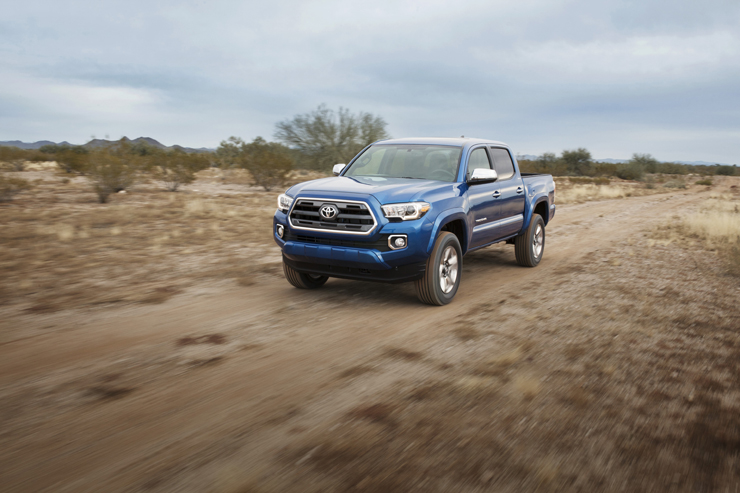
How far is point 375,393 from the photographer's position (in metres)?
3.84

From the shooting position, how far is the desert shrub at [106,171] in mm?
17984

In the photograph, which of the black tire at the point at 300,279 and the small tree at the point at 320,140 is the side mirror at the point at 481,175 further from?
the small tree at the point at 320,140

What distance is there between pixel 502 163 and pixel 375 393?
17.1 feet

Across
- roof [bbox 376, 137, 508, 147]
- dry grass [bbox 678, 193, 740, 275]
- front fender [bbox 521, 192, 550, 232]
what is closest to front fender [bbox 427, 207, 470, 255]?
roof [bbox 376, 137, 508, 147]

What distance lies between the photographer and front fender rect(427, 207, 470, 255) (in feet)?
19.2

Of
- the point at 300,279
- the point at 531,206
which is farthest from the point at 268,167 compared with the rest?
the point at 300,279

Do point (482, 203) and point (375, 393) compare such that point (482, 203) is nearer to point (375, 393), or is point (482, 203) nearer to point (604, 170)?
point (375, 393)

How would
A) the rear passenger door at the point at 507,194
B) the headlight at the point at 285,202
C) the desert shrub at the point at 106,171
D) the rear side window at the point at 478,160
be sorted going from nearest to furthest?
the headlight at the point at 285,202
the rear side window at the point at 478,160
the rear passenger door at the point at 507,194
the desert shrub at the point at 106,171

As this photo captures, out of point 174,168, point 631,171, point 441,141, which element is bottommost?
point 174,168

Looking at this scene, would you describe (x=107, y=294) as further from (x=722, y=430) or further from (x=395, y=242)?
(x=722, y=430)

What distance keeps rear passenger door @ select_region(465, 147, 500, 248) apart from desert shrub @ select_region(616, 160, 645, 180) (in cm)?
5379

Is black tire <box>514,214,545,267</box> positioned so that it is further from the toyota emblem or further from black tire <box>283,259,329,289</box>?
the toyota emblem

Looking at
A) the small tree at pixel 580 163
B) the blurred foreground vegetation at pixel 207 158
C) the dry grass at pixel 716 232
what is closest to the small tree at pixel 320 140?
the blurred foreground vegetation at pixel 207 158

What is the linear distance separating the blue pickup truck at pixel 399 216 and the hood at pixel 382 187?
0.01 metres
